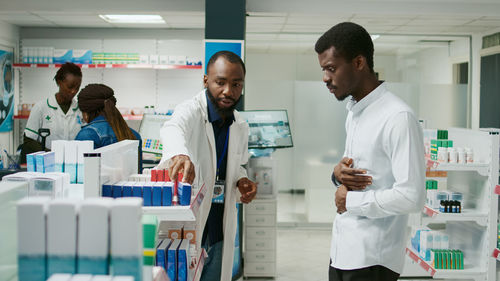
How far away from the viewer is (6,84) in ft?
21.8

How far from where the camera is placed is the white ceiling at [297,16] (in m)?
5.37

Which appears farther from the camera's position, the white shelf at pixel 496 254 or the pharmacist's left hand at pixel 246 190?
the white shelf at pixel 496 254

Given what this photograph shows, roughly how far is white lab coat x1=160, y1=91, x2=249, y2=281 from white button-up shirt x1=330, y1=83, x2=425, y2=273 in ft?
2.28

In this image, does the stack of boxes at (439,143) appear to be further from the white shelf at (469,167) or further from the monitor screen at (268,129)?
the monitor screen at (268,129)

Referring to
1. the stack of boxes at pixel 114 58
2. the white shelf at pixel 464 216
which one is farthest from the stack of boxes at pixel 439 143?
the stack of boxes at pixel 114 58

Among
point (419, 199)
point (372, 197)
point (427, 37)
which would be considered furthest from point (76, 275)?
point (427, 37)

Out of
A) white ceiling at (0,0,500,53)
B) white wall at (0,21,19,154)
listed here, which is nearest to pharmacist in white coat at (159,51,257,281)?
white ceiling at (0,0,500,53)

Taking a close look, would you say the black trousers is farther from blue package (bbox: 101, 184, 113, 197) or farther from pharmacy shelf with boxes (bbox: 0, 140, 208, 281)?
blue package (bbox: 101, 184, 113, 197)

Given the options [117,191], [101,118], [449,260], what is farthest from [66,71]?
[449,260]

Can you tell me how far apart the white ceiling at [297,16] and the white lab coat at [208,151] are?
3209mm

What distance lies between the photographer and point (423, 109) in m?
6.82

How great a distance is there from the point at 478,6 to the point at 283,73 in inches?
112

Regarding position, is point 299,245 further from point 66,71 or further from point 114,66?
point 114,66

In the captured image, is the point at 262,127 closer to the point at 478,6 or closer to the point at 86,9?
the point at 86,9
